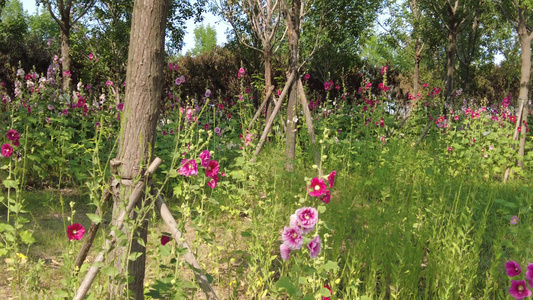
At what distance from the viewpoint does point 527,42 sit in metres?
6.44

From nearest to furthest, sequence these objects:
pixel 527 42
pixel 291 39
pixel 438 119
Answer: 1. pixel 291 39
2. pixel 527 42
3. pixel 438 119

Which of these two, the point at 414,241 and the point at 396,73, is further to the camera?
the point at 396,73

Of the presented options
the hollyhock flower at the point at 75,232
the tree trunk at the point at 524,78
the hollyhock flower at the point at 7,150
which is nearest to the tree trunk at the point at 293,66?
the hollyhock flower at the point at 7,150

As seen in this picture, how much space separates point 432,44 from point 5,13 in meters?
56.1

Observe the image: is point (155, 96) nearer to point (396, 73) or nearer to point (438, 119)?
point (438, 119)

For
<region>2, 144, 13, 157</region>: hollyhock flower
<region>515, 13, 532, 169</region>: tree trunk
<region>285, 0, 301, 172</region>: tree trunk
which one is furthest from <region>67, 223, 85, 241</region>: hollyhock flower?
<region>515, 13, 532, 169</region>: tree trunk

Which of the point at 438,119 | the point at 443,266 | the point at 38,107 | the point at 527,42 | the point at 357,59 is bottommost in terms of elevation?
the point at 443,266

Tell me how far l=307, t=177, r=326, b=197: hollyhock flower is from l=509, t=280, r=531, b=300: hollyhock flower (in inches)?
40.7

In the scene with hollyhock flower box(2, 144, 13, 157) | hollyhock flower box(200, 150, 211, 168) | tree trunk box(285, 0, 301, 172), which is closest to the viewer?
hollyhock flower box(200, 150, 211, 168)

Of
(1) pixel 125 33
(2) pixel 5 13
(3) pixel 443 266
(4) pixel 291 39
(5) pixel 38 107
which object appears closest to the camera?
(3) pixel 443 266

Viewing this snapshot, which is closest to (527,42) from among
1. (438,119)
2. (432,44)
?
(438,119)

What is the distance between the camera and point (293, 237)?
1.67 m

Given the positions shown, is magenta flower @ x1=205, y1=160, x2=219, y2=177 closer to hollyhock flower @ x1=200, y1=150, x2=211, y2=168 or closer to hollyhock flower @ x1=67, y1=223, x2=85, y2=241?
hollyhock flower @ x1=200, y1=150, x2=211, y2=168

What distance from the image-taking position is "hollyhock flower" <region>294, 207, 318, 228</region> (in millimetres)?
1621
